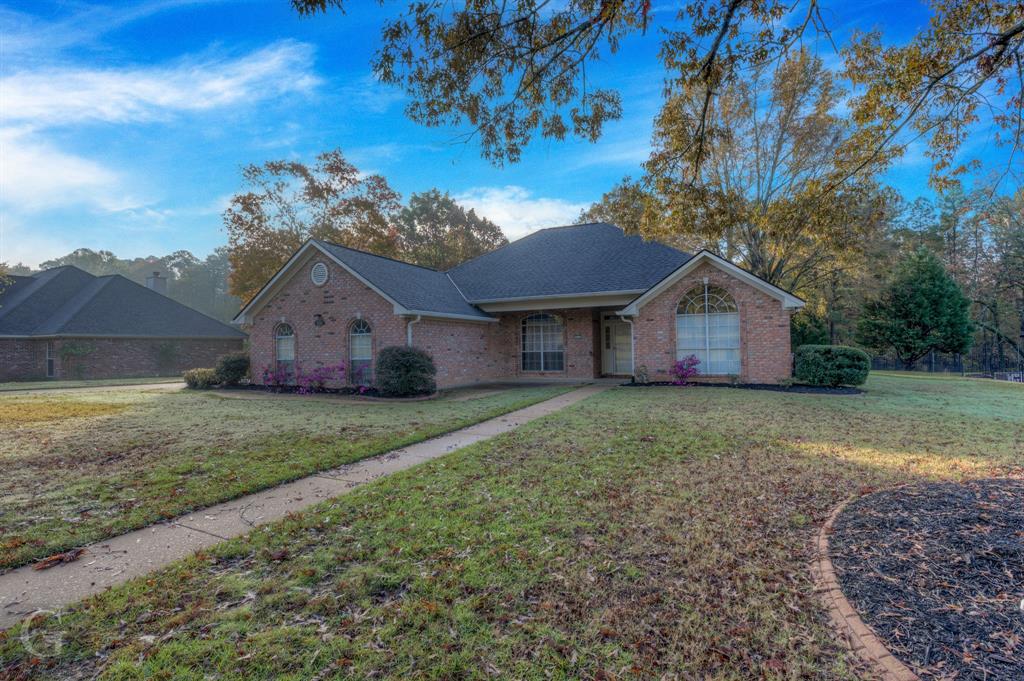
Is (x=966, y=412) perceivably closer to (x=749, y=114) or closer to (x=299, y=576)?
(x=299, y=576)

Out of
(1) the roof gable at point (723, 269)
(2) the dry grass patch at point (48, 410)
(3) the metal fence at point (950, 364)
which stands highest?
(1) the roof gable at point (723, 269)

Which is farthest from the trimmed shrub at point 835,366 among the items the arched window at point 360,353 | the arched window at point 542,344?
the arched window at point 360,353

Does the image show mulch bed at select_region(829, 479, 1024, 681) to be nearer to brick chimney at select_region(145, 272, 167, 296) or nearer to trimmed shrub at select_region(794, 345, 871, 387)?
trimmed shrub at select_region(794, 345, 871, 387)

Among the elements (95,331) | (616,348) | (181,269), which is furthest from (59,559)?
(181,269)

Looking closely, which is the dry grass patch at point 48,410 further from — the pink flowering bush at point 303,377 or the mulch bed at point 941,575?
the mulch bed at point 941,575

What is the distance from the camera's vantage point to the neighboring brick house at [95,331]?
76.2 ft

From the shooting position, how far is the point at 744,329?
1472 centimetres

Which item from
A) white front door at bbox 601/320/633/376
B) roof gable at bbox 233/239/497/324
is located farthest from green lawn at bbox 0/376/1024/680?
white front door at bbox 601/320/633/376

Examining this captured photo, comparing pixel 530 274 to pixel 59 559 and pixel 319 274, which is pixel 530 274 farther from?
pixel 59 559

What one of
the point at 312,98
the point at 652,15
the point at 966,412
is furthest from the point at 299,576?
the point at 966,412

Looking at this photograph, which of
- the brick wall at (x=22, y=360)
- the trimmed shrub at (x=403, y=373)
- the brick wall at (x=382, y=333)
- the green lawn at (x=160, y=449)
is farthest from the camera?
the brick wall at (x=22, y=360)

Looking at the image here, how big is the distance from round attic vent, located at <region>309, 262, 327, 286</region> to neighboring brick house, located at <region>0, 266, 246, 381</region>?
1632 centimetres

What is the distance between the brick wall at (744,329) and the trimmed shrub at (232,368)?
1496 cm

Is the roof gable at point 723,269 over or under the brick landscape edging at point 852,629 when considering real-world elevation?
over
